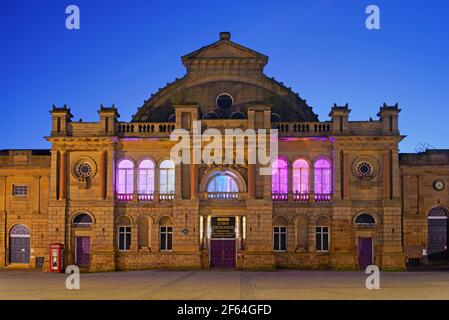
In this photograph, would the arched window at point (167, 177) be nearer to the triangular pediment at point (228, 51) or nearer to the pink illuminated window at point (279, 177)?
the pink illuminated window at point (279, 177)

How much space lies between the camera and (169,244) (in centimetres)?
4794

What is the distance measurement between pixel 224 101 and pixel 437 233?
1959cm

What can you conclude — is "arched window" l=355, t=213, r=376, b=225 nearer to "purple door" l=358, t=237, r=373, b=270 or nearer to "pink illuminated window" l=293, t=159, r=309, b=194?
"purple door" l=358, t=237, r=373, b=270

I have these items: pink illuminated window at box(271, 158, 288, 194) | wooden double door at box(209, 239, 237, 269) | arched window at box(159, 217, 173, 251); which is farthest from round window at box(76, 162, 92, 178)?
pink illuminated window at box(271, 158, 288, 194)

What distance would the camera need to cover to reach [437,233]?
50.0m

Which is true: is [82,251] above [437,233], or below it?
below

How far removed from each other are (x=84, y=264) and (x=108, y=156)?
821 centimetres

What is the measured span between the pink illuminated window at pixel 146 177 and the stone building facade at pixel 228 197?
0.08 m

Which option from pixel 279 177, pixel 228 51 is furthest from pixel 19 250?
pixel 228 51

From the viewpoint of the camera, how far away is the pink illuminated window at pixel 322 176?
4784 centimetres

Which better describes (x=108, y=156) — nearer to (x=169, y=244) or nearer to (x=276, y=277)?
(x=169, y=244)

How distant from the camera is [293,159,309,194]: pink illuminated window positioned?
157 ft

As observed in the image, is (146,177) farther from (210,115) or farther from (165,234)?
(210,115)
